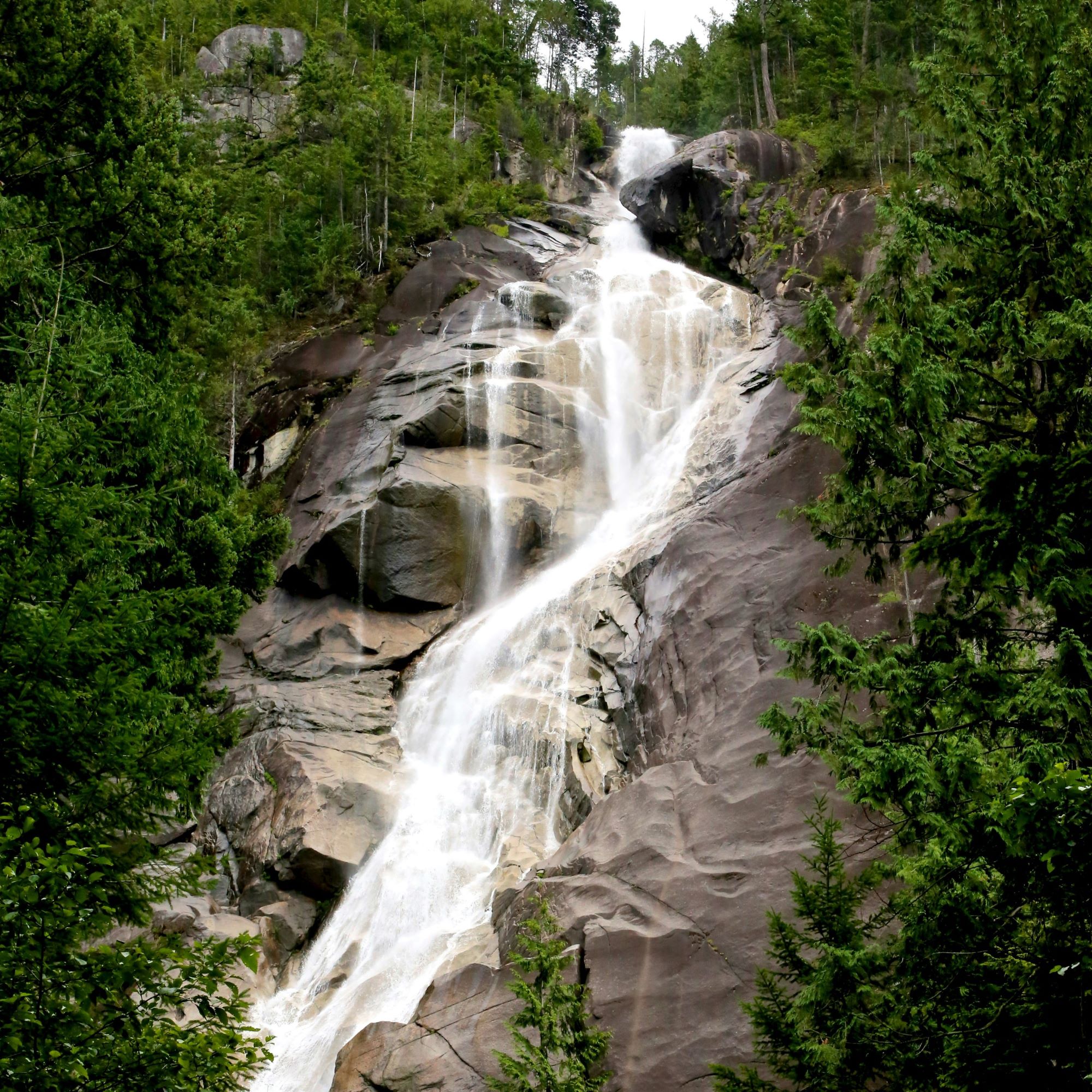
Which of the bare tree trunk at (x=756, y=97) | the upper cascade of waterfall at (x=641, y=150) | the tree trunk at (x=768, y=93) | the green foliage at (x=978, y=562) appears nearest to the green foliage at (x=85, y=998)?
the green foliage at (x=978, y=562)

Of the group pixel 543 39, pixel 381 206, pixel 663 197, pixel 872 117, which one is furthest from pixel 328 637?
pixel 543 39

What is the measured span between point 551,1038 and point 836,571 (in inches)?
211

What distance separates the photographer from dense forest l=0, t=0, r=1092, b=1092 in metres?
5.48

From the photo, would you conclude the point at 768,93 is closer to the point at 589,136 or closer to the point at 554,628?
the point at 589,136

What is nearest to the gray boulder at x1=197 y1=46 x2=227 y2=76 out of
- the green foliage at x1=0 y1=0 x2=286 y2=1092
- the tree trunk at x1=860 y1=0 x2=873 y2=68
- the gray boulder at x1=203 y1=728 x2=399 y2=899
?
the tree trunk at x1=860 y1=0 x2=873 y2=68

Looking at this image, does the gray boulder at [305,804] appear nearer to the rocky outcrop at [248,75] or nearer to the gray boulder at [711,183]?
the gray boulder at [711,183]

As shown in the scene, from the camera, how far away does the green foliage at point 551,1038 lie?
892 centimetres

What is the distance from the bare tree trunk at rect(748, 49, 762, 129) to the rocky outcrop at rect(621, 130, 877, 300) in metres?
6.30

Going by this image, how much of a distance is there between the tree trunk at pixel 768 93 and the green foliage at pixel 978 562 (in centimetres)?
3781

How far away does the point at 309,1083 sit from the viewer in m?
13.5

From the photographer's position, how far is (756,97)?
4703 cm

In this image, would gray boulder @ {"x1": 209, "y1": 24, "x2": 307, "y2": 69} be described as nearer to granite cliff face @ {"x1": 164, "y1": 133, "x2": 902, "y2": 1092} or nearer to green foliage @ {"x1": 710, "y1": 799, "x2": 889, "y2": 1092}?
granite cliff face @ {"x1": 164, "y1": 133, "x2": 902, "y2": 1092}

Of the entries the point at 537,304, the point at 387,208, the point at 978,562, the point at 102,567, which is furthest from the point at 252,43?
the point at 978,562

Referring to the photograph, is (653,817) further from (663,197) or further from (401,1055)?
(663,197)
